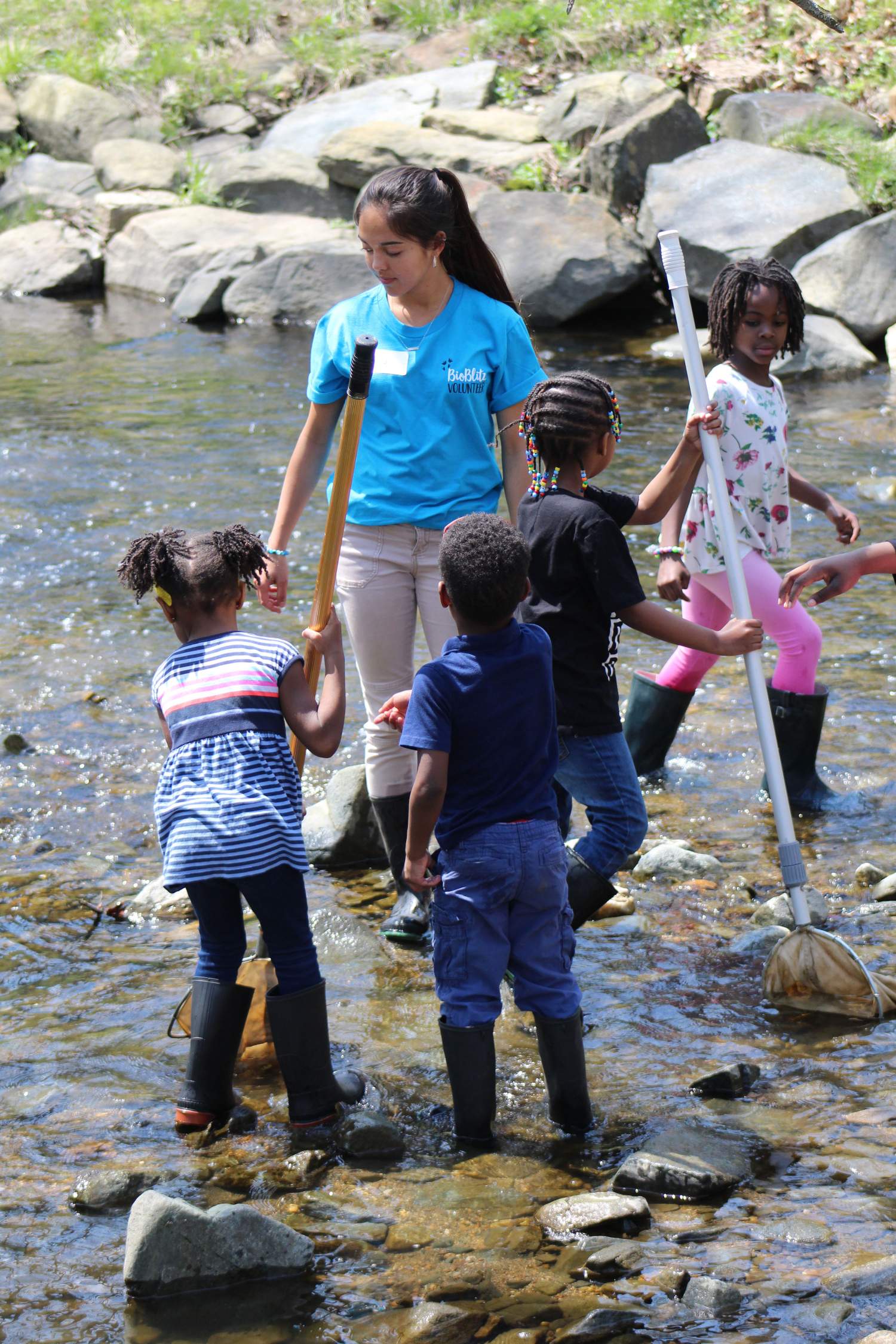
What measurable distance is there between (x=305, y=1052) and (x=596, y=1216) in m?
0.71

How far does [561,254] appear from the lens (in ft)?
40.3

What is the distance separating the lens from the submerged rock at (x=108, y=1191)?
2740 millimetres

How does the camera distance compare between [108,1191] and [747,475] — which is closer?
[108,1191]

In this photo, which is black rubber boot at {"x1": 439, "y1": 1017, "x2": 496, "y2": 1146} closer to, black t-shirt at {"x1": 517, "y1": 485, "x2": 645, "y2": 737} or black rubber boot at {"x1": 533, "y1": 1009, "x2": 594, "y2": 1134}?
black rubber boot at {"x1": 533, "y1": 1009, "x2": 594, "y2": 1134}

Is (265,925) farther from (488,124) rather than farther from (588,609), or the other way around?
(488,124)

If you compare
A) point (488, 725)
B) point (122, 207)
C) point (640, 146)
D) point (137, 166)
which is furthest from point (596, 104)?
point (488, 725)

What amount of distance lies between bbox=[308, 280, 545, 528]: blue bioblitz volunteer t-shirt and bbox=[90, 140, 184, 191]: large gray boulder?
1409 cm

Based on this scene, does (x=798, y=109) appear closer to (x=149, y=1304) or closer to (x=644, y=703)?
(x=644, y=703)

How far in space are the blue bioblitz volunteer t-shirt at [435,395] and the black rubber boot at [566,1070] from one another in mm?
1337

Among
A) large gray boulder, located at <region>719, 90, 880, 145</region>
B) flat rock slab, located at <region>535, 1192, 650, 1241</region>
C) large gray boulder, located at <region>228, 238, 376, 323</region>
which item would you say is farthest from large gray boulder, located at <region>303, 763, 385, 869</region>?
large gray boulder, located at <region>719, 90, 880, 145</region>

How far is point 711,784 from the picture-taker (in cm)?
496

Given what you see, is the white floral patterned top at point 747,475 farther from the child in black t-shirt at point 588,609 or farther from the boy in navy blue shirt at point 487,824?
the boy in navy blue shirt at point 487,824

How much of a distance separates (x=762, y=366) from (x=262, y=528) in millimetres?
4117

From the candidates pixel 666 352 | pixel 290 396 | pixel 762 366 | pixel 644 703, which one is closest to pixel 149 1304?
pixel 644 703
